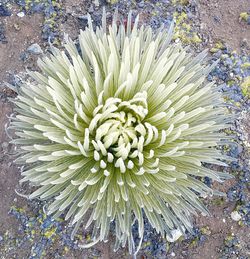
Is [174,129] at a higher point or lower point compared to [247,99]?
higher

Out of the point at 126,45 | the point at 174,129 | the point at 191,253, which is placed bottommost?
the point at 191,253

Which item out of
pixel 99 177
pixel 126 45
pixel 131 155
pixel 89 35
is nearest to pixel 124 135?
pixel 131 155

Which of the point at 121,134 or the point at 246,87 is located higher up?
the point at 121,134

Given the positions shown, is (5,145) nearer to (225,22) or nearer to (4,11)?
(4,11)

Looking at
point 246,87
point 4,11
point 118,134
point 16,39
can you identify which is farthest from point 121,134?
point 4,11

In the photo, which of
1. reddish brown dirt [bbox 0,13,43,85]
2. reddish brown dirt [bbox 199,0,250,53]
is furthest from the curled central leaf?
reddish brown dirt [bbox 199,0,250,53]

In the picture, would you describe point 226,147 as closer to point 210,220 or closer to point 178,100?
point 210,220
